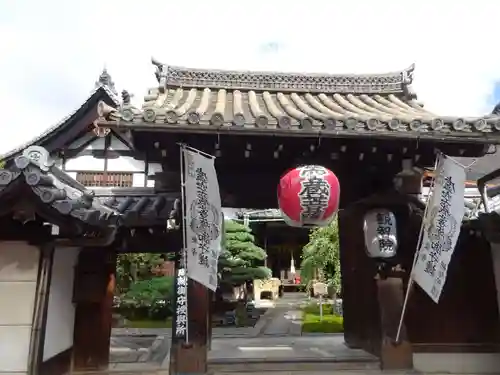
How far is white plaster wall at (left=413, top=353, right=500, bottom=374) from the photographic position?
6.90 m

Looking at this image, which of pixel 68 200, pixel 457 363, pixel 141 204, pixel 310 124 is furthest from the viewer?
pixel 457 363

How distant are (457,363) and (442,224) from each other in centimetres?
288

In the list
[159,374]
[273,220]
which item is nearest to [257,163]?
[159,374]

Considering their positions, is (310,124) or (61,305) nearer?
(310,124)

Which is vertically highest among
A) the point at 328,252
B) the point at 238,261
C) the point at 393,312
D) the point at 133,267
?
the point at 328,252

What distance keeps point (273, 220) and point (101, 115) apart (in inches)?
908

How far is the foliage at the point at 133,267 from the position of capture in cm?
1984

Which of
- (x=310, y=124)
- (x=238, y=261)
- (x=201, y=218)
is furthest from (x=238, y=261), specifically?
(x=310, y=124)

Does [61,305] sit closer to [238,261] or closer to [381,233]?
[381,233]

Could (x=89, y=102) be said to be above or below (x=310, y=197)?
above

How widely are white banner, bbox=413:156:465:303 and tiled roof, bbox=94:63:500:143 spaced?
0.55 m

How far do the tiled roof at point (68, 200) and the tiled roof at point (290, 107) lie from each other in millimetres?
932

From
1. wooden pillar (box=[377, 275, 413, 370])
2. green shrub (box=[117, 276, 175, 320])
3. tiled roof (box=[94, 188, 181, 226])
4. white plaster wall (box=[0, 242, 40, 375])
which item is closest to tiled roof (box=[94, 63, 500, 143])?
tiled roof (box=[94, 188, 181, 226])

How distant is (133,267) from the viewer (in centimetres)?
2042
